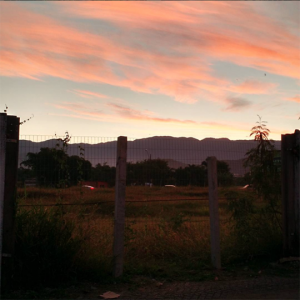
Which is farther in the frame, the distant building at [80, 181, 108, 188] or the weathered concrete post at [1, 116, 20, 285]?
the distant building at [80, 181, 108, 188]

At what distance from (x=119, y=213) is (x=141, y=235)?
176 centimetres

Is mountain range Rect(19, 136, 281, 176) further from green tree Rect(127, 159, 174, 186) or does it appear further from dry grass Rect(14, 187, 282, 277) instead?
dry grass Rect(14, 187, 282, 277)

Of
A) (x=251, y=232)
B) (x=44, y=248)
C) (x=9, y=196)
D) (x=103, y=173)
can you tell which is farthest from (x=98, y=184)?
(x=251, y=232)

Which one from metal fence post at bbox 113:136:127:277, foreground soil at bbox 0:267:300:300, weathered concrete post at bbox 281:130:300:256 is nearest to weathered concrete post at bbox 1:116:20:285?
foreground soil at bbox 0:267:300:300

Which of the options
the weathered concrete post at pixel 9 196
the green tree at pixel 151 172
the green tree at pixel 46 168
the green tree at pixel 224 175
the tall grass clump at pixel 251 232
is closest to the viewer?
the weathered concrete post at pixel 9 196

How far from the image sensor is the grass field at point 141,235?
5918mm

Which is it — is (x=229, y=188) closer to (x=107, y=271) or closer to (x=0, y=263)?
(x=107, y=271)

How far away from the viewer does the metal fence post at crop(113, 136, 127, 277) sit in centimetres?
586

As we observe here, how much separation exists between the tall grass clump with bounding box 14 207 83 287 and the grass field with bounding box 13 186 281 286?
0.18 feet

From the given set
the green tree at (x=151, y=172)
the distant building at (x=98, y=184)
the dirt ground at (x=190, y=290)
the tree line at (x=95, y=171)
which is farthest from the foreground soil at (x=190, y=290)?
the green tree at (x=151, y=172)

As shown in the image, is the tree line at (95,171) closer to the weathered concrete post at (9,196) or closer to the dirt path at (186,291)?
the weathered concrete post at (9,196)

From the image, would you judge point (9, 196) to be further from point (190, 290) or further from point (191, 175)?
point (191, 175)

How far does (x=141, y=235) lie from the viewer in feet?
24.7

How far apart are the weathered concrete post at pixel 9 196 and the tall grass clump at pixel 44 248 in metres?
0.16
